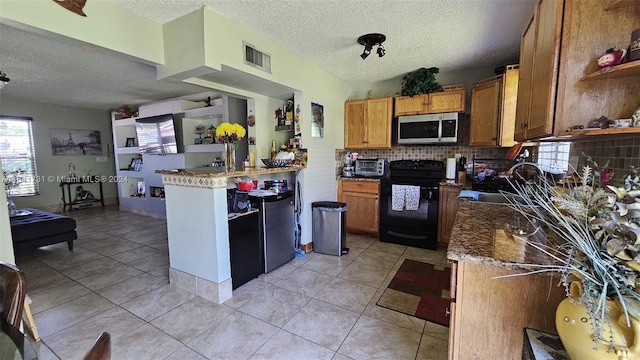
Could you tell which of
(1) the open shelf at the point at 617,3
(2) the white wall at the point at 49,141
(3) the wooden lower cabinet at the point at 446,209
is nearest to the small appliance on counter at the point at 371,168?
(3) the wooden lower cabinet at the point at 446,209

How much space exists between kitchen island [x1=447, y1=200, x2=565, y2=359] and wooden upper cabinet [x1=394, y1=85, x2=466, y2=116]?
277 centimetres

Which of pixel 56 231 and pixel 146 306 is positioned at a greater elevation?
pixel 56 231

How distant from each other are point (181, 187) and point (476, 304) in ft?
7.73

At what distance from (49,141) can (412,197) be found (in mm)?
7523

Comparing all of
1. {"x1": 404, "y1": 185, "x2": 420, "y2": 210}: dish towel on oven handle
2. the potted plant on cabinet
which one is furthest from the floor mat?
the potted plant on cabinet

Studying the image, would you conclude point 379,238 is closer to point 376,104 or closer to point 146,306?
point 376,104

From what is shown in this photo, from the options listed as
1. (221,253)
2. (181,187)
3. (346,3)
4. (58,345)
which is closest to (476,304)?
(221,253)

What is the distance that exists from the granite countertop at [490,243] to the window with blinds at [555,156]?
937mm

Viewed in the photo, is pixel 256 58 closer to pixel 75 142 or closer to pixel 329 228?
pixel 329 228

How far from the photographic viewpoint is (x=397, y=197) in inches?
139

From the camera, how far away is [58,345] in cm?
173

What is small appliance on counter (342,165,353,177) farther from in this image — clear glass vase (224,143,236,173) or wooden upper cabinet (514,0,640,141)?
wooden upper cabinet (514,0,640,141)

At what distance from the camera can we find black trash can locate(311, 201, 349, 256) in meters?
3.24

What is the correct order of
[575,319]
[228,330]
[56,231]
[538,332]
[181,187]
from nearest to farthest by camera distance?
[575,319] → [538,332] → [228,330] → [181,187] → [56,231]
